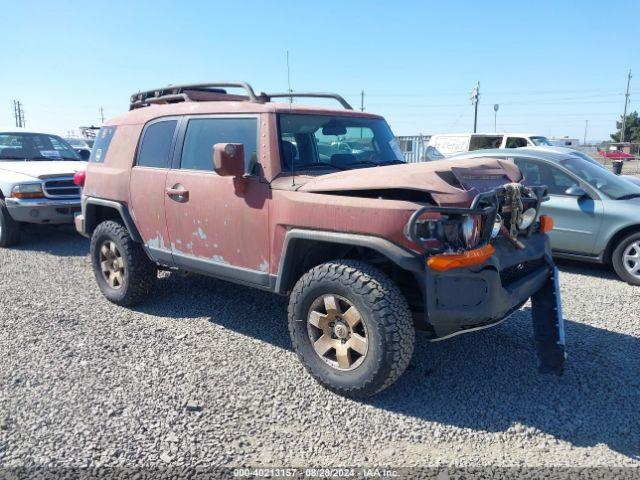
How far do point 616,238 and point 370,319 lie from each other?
181 inches

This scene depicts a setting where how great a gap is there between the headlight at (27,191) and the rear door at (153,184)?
12.7ft

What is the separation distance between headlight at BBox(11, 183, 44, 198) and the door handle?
4.51 metres

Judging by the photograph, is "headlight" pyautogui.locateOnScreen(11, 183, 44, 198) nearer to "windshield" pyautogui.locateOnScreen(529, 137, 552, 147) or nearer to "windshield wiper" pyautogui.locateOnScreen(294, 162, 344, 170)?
"windshield wiper" pyautogui.locateOnScreen(294, 162, 344, 170)

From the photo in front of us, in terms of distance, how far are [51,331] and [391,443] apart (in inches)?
126

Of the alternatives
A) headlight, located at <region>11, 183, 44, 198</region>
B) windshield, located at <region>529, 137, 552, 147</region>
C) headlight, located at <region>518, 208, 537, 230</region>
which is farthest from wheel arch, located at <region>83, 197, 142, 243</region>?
windshield, located at <region>529, 137, 552, 147</region>

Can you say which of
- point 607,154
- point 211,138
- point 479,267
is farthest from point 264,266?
point 607,154

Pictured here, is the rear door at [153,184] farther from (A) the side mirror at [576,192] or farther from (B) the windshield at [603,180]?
(B) the windshield at [603,180]

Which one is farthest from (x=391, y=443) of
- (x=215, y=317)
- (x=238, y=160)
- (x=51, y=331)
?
(x=51, y=331)

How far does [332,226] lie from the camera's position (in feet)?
A: 11.1

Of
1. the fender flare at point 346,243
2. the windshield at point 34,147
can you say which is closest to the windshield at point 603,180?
the fender flare at point 346,243

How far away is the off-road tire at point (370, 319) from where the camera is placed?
3178mm

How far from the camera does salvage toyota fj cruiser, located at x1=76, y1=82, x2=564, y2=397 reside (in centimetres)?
315

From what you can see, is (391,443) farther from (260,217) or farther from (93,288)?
(93,288)

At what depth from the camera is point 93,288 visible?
19.4ft
